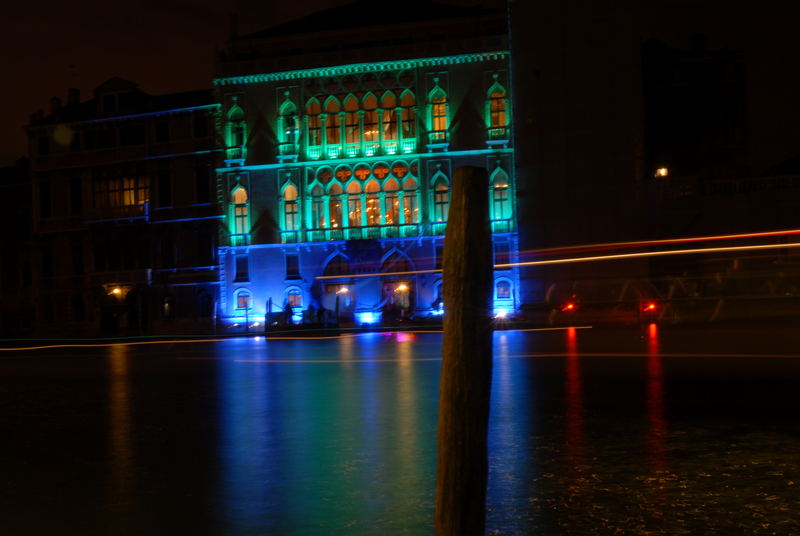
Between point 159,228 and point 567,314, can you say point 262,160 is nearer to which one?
point 159,228

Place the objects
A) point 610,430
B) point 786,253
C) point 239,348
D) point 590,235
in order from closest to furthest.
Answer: point 610,430 < point 239,348 < point 786,253 < point 590,235

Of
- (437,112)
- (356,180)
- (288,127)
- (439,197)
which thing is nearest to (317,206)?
(356,180)

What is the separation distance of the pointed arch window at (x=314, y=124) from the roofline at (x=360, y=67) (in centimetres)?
160

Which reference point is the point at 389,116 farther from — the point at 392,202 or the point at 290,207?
the point at 290,207

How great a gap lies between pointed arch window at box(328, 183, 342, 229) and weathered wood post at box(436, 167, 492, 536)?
43.1 meters

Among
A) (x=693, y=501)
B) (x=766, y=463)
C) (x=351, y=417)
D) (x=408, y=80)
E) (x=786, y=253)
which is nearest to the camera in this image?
(x=693, y=501)

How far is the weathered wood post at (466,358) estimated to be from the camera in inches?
171

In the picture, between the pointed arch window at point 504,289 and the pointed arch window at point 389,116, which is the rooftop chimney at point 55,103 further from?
the pointed arch window at point 504,289

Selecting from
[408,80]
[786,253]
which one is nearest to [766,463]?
[786,253]

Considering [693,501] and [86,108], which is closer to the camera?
[693,501]

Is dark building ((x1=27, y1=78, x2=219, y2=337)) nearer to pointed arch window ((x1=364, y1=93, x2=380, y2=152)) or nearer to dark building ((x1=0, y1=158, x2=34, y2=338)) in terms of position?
dark building ((x1=0, y1=158, x2=34, y2=338))

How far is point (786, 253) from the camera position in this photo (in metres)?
33.8

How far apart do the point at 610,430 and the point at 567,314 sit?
2180 centimetres

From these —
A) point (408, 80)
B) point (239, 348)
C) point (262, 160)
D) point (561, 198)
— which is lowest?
point (239, 348)
